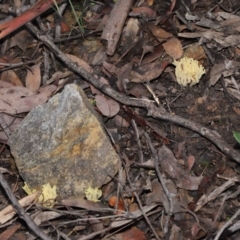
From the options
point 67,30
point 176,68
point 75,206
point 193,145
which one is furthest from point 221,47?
point 75,206

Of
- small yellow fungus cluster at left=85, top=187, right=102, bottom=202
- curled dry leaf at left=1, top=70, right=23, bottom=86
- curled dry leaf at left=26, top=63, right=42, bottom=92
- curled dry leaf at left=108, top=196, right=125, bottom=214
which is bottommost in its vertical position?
curled dry leaf at left=108, top=196, right=125, bottom=214

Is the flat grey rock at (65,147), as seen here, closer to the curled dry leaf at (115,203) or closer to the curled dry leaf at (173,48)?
the curled dry leaf at (115,203)

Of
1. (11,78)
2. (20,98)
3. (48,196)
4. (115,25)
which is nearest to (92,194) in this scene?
(48,196)

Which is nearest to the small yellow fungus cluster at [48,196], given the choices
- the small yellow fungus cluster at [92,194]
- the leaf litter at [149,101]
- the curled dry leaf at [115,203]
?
the leaf litter at [149,101]

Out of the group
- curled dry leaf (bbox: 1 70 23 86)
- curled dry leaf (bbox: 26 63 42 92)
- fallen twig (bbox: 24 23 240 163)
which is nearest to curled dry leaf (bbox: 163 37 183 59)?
fallen twig (bbox: 24 23 240 163)

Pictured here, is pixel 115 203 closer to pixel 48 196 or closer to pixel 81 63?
pixel 48 196

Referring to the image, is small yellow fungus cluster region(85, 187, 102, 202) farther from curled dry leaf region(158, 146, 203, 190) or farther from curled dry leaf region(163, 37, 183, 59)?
curled dry leaf region(163, 37, 183, 59)

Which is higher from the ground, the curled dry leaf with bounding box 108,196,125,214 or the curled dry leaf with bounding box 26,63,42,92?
the curled dry leaf with bounding box 26,63,42,92
